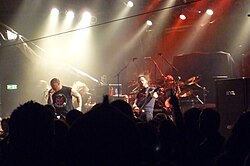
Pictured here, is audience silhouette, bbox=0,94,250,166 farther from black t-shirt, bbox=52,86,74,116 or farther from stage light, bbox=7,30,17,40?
stage light, bbox=7,30,17,40

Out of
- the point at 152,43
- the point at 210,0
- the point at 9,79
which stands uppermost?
the point at 210,0

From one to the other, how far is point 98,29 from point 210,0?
4509mm

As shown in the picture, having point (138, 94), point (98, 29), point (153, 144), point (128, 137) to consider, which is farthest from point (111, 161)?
point (98, 29)

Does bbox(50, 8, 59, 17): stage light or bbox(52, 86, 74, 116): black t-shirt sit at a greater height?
bbox(50, 8, 59, 17): stage light

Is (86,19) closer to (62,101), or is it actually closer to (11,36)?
(11,36)

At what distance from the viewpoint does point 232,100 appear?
953 cm

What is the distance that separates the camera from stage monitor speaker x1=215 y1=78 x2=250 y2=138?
366 inches

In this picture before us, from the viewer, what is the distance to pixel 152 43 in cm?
1838

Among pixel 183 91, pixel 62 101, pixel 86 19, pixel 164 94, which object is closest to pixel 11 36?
pixel 86 19

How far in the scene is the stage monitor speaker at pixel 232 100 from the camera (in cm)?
930

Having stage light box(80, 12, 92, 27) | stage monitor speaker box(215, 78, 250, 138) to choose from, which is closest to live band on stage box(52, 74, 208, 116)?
stage monitor speaker box(215, 78, 250, 138)

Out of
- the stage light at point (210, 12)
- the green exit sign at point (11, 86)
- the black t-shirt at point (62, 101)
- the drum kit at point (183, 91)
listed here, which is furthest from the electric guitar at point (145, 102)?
the green exit sign at point (11, 86)

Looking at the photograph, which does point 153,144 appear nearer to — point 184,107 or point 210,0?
point 184,107

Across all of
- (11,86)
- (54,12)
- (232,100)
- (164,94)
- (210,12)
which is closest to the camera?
(232,100)
